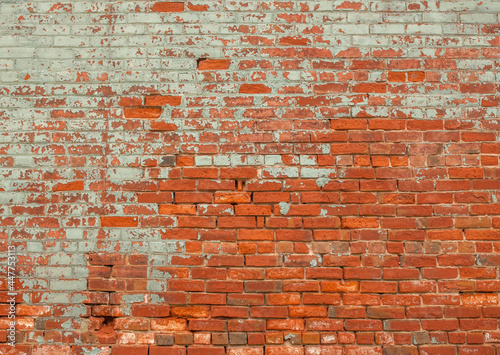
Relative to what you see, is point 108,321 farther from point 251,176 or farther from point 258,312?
point 251,176

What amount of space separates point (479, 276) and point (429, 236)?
0.39 m

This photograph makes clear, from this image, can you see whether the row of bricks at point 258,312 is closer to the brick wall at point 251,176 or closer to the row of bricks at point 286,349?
the brick wall at point 251,176

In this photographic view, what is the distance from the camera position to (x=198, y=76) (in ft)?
7.82

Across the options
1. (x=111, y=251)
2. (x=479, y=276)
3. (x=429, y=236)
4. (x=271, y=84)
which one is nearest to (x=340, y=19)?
(x=271, y=84)

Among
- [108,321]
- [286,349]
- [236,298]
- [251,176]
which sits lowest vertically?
[286,349]

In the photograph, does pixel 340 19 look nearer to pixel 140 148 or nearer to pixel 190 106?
pixel 190 106

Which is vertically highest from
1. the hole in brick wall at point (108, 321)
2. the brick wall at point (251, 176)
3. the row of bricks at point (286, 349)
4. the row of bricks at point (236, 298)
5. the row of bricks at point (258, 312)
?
the brick wall at point (251, 176)

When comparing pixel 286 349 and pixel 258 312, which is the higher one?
pixel 258 312

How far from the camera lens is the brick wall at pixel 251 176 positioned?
226 cm

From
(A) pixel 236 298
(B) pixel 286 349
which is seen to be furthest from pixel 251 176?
(B) pixel 286 349

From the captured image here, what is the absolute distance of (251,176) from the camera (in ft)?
7.64

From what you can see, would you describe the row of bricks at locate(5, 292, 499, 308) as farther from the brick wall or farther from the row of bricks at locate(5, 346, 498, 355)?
the row of bricks at locate(5, 346, 498, 355)

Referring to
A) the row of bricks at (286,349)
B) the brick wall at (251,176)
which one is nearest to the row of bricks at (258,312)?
the brick wall at (251,176)

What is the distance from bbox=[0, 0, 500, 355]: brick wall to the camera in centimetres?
226
